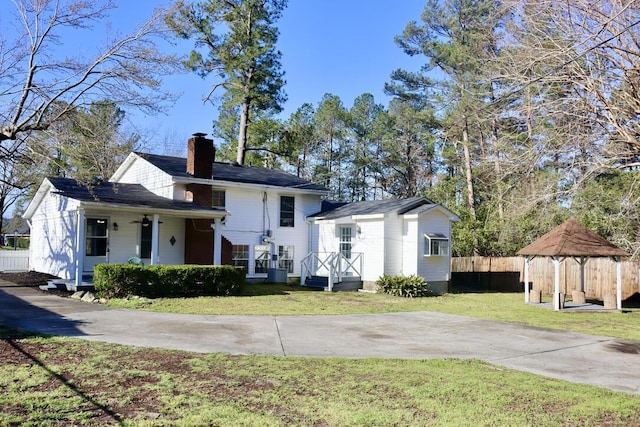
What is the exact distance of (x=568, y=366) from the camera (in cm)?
870

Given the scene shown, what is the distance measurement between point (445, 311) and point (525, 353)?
6.56m

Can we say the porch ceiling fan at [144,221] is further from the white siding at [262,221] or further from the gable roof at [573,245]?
the gable roof at [573,245]

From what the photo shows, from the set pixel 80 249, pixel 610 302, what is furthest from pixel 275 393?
pixel 610 302

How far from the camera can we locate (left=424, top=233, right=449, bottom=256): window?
21.8 metres

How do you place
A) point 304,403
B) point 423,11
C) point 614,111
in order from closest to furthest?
point 304,403 → point 614,111 → point 423,11

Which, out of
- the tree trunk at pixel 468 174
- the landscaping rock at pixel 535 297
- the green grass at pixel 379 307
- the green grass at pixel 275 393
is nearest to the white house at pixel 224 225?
the green grass at pixel 379 307

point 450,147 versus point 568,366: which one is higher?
point 450,147

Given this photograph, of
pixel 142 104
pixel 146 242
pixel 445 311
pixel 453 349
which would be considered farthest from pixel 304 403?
pixel 146 242

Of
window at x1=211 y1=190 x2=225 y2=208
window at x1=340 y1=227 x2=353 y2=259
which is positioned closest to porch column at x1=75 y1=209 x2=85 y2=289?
window at x1=211 y1=190 x2=225 y2=208

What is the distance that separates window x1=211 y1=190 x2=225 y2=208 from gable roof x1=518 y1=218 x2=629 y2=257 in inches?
486

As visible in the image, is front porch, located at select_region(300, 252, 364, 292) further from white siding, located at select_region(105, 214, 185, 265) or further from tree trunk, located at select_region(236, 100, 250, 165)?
tree trunk, located at select_region(236, 100, 250, 165)

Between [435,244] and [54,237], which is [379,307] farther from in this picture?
[54,237]

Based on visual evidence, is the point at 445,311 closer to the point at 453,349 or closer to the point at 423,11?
A: the point at 453,349

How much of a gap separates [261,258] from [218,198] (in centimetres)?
337
